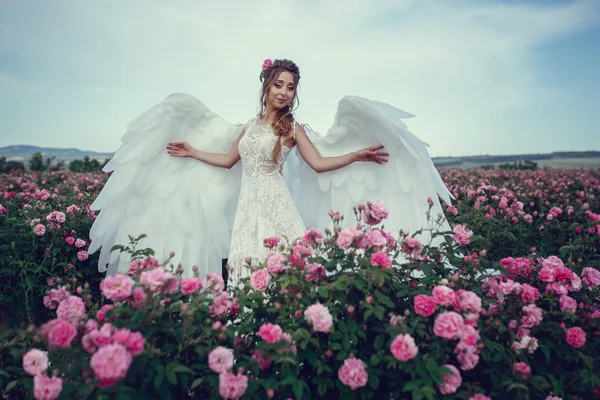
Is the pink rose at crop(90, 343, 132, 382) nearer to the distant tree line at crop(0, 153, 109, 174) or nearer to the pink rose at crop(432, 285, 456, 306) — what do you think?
the pink rose at crop(432, 285, 456, 306)

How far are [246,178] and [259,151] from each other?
0.27 meters

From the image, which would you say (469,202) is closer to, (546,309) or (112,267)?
(546,309)

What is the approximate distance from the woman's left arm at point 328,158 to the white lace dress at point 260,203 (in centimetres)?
17

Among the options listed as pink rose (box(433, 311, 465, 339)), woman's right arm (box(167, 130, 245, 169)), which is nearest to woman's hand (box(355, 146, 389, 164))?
woman's right arm (box(167, 130, 245, 169))

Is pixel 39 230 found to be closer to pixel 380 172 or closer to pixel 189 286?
pixel 189 286

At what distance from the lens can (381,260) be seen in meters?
1.77

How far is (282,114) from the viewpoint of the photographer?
143 inches

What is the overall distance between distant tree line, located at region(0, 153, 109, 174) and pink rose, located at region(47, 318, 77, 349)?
11.4 m

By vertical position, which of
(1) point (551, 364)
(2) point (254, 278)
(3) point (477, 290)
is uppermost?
(2) point (254, 278)

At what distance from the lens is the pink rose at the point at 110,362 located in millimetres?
1285

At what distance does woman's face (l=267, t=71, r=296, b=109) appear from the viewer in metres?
3.54

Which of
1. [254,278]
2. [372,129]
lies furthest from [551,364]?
[372,129]

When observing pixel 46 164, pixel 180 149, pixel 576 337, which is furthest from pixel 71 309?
pixel 46 164

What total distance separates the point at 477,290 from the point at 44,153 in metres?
13.3
